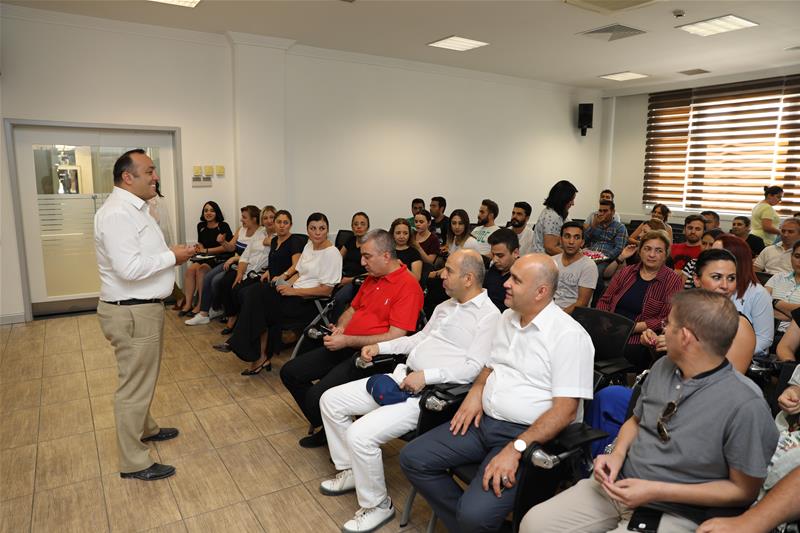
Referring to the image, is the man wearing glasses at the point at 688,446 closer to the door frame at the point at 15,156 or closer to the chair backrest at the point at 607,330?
the chair backrest at the point at 607,330

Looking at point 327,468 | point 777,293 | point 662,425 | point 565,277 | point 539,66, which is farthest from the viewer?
point 539,66

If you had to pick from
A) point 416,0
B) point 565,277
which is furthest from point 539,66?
point 565,277

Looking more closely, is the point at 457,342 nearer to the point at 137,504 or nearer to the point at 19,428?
the point at 137,504

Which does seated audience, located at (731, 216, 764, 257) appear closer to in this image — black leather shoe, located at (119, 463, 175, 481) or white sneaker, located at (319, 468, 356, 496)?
white sneaker, located at (319, 468, 356, 496)

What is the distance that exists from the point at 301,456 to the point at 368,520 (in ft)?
2.68

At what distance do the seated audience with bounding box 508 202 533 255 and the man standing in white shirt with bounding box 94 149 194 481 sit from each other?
13.4ft

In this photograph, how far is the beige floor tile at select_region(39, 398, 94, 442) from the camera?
340cm

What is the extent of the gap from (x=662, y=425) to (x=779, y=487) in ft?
1.06

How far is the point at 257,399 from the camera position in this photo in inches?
155

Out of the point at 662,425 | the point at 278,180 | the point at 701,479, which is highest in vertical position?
the point at 278,180

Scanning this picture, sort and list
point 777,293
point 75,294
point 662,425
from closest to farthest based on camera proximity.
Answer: point 662,425 → point 777,293 → point 75,294

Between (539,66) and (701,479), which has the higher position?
(539,66)

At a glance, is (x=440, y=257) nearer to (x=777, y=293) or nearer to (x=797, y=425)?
(x=777, y=293)

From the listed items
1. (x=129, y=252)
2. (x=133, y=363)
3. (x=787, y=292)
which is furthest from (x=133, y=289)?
(x=787, y=292)
